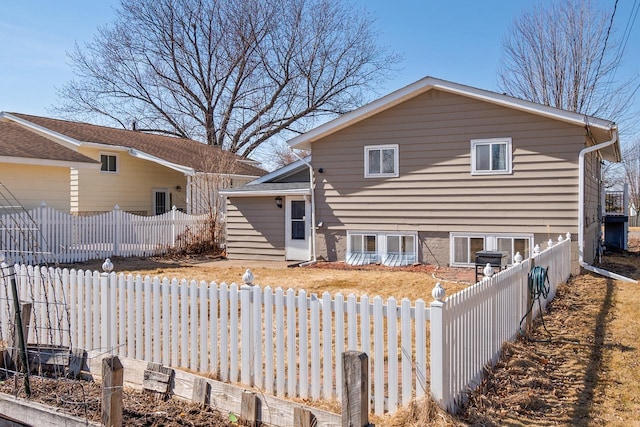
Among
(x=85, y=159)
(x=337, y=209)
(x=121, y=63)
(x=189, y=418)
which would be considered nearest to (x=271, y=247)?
(x=337, y=209)

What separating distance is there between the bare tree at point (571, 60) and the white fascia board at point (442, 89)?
15.1 meters

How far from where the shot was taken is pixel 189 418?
158 inches

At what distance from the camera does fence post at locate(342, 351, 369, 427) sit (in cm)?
329

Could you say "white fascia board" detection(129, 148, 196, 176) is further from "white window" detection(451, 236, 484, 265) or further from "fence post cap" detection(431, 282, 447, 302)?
"fence post cap" detection(431, 282, 447, 302)

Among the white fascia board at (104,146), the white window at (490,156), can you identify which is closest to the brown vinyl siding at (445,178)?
the white window at (490,156)

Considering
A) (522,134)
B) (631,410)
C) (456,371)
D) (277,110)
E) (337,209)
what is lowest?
(631,410)

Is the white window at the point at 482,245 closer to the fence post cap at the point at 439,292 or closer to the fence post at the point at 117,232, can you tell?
the fence post cap at the point at 439,292

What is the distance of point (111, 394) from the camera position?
3547mm

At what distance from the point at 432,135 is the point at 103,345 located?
9.44 m

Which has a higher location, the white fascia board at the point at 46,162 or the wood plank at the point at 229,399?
the white fascia board at the point at 46,162

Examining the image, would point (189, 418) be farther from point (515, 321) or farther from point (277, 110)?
point (277, 110)

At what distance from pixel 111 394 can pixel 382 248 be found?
10440mm

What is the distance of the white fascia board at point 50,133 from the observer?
18.4 m

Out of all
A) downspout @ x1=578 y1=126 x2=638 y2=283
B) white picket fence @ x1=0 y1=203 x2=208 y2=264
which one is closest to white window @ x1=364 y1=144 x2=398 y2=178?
downspout @ x1=578 y1=126 x2=638 y2=283
